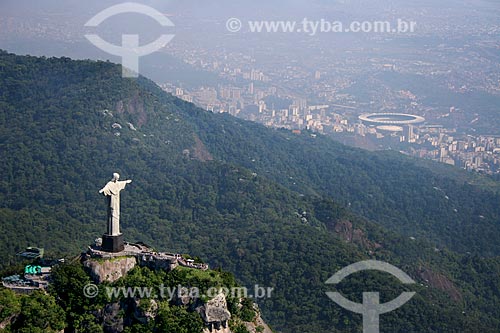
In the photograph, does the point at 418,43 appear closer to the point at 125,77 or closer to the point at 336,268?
the point at 125,77

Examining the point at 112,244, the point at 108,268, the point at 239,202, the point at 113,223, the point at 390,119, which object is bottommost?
the point at 239,202

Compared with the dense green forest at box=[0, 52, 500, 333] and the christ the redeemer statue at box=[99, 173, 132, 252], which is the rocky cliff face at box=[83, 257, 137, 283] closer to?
the christ the redeemer statue at box=[99, 173, 132, 252]

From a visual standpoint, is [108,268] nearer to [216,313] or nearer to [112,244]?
[112,244]

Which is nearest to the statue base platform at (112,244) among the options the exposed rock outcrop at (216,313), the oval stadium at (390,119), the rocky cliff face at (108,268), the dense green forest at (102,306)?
the rocky cliff face at (108,268)

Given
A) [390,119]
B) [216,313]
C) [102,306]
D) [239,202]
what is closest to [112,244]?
[102,306]

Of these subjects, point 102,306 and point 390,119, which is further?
point 390,119

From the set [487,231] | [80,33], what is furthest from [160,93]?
[487,231]

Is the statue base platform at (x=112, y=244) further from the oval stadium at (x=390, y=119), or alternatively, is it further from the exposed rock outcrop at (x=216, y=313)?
the oval stadium at (x=390, y=119)
